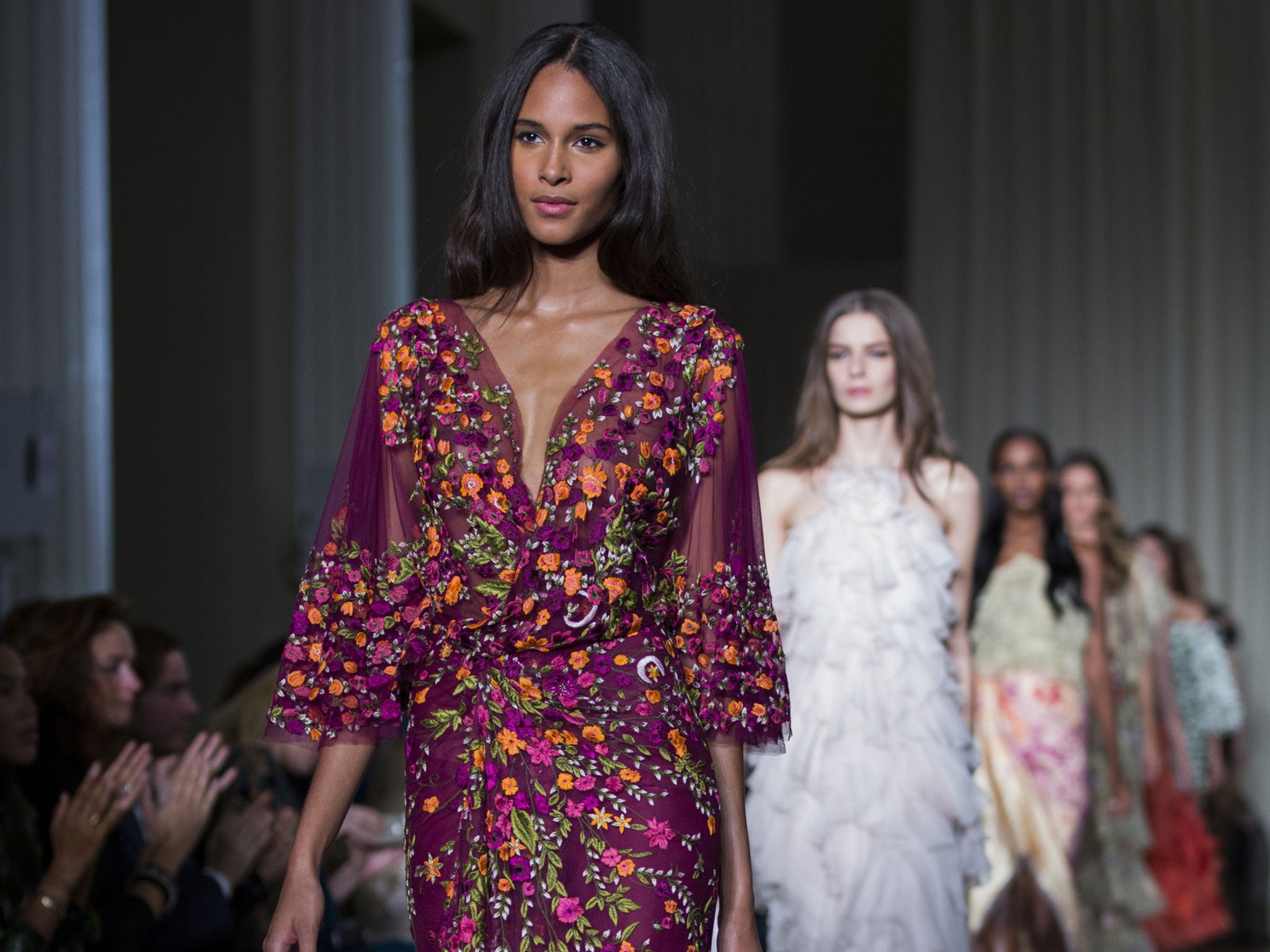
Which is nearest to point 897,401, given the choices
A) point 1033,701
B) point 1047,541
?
point 1033,701

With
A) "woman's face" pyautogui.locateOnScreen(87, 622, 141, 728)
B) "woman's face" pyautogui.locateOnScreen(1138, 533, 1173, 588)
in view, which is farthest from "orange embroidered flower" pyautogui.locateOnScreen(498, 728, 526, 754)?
"woman's face" pyautogui.locateOnScreen(1138, 533, 1173, 588)

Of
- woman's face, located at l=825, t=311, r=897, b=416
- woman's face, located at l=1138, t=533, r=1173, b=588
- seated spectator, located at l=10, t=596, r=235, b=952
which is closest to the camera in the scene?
seated spectator, located at l=10, t=596, r=235, b=952

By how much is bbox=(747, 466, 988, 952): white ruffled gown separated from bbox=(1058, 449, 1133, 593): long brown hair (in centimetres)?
264

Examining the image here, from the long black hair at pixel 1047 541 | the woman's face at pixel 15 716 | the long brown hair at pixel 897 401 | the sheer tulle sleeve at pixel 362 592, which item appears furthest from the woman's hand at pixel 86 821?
the long black hair at pixel 1047 541

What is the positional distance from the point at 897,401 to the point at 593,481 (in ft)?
7.74

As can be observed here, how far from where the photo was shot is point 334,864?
385 centimetres

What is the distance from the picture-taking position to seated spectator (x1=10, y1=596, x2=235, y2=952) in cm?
310

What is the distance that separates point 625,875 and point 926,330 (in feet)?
29.9

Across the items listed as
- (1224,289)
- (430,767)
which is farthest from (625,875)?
(1224,289)

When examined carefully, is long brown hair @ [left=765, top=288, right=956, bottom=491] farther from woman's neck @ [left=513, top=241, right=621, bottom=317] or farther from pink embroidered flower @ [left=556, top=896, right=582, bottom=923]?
pink embroidered flower @ [left=556, top=896, right=582, bottom=923]

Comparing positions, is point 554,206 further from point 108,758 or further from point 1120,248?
point 1120,248

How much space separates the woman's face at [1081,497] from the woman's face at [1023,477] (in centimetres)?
55

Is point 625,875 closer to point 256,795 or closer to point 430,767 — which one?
point 430,767

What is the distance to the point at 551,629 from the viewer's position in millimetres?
1800
